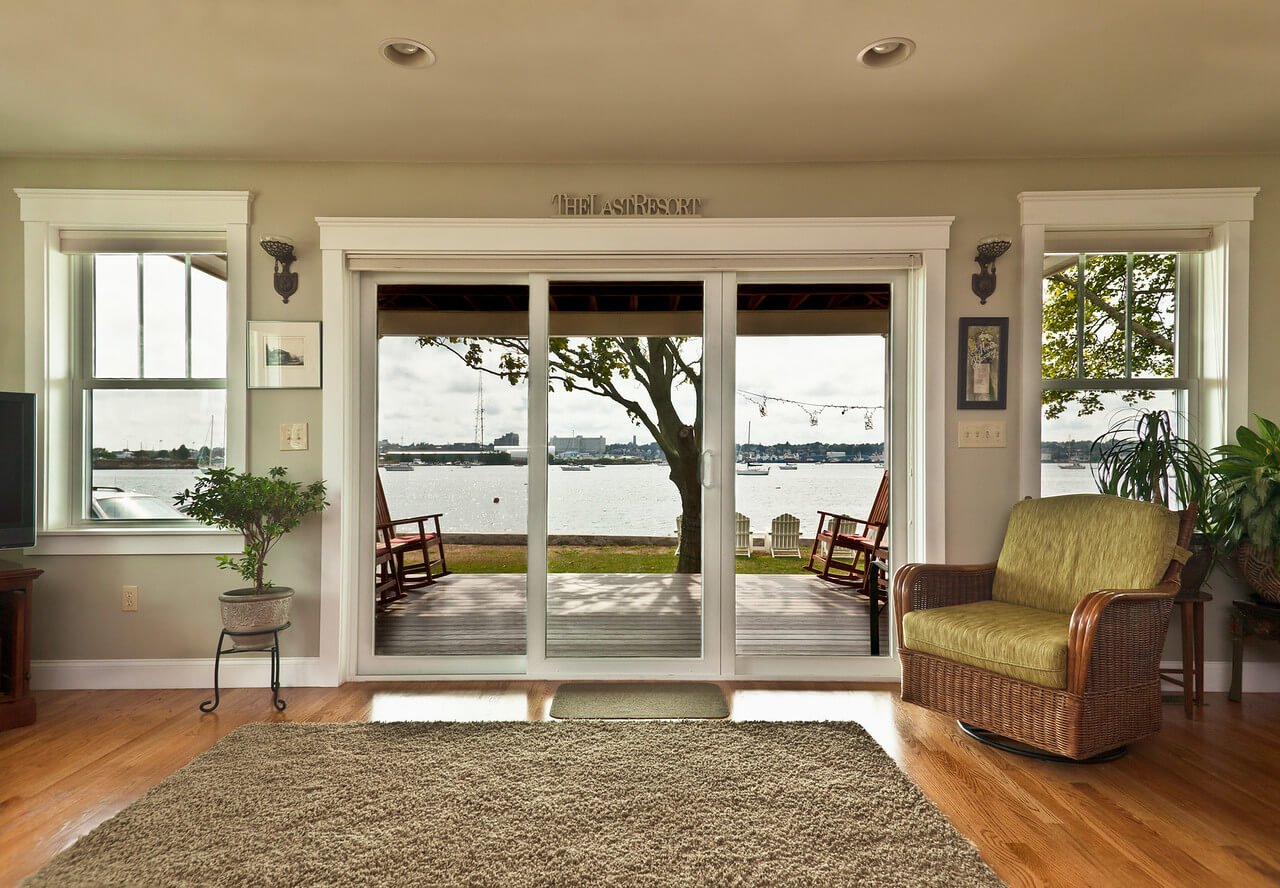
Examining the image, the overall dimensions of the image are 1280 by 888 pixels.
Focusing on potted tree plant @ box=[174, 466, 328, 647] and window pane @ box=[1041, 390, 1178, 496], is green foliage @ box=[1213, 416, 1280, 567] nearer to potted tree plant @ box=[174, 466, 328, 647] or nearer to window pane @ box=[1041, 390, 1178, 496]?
window pane @ box=[1041, 390, 1178, 496]

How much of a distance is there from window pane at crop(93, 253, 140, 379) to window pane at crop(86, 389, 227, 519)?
0.47ft

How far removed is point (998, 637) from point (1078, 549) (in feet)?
2.04

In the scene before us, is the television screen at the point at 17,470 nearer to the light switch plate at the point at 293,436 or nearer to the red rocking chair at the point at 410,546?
the light switch plate at the point at 293,436

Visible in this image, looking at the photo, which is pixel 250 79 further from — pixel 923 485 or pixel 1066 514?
pixel 1066 514

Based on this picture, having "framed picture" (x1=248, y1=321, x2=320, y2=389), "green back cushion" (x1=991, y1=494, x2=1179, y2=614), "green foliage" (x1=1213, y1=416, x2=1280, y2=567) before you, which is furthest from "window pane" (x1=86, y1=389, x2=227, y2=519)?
"green foliage" (x1=1213, y1=416, x2=1280, y2=567)

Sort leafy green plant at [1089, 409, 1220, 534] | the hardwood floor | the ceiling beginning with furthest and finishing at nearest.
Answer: leafy green plant at [1089, 409, 1220, 534]
the ceiling
the hardwood floor

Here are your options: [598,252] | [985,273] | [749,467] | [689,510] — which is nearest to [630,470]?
[689,510]

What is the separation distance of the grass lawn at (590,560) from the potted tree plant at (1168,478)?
1475mm

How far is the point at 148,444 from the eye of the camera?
345cm

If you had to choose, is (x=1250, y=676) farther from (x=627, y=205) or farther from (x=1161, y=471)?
(x=627, y=205)

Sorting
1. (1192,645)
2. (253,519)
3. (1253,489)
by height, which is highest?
(1253,489)

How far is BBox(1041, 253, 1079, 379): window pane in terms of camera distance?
3461mm

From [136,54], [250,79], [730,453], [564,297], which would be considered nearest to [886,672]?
[730,453]

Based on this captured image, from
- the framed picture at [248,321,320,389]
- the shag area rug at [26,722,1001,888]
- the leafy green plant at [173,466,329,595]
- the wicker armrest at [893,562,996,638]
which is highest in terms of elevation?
the framed picture at [248,321,320,389]
